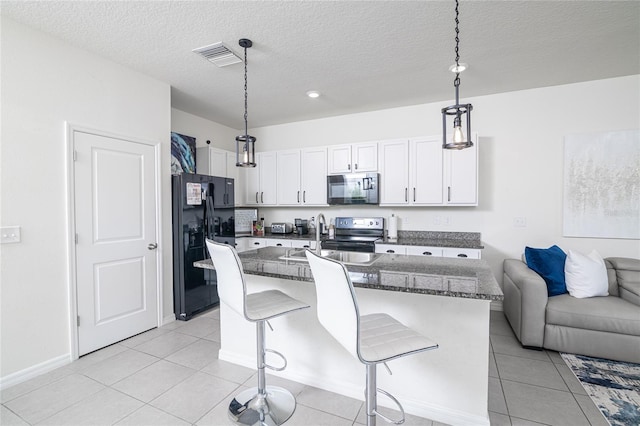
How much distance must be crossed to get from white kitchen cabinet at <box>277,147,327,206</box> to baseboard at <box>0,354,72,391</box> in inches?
118

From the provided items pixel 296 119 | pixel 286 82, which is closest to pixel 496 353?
pixel 286 82

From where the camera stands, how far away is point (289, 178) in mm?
4621

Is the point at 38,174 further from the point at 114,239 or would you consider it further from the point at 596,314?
the point at 596,314

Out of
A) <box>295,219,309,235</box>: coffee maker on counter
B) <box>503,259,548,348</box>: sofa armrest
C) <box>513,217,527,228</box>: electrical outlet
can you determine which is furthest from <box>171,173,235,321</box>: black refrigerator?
<box>513,217,527,228</box>: electrical outlet

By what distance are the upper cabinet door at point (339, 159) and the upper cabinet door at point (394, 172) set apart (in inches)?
18.3

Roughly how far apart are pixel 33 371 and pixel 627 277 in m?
5.20

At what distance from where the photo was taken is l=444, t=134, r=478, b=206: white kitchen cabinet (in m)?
3.54

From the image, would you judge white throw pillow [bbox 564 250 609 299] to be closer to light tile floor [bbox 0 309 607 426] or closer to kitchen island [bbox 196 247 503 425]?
light tile floor [bbox 0 309 607 426]

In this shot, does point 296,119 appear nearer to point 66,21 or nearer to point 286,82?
point 286,82

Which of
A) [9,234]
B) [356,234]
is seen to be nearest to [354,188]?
[356,234]

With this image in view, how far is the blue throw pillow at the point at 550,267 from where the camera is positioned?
2822 mm

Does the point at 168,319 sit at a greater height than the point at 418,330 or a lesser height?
lesser

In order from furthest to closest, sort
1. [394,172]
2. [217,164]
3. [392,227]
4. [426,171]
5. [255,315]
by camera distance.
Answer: [217,164] → [392,227] → [394,172] → [426,171] → [255,315]

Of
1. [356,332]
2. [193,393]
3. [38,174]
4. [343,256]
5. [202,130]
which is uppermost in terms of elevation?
[202,130]
